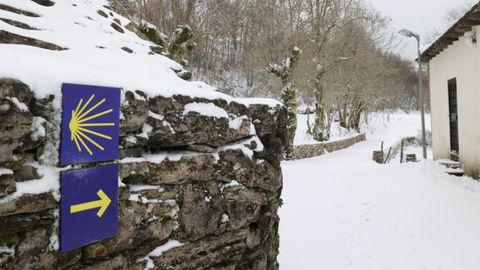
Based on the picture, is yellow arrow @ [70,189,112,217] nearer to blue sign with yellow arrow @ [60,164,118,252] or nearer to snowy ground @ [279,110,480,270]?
blue sign with yellow arrow @ [60,164,118,252]

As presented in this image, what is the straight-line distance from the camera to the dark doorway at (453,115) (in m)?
10.7

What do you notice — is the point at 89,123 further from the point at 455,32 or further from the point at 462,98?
the point at 462,98

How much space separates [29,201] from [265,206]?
240cm

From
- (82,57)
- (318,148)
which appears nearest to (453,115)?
(318,148)

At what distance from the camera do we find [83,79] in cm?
220

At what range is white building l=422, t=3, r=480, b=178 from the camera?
352 inches

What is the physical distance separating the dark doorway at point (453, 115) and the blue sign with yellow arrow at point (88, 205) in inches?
440

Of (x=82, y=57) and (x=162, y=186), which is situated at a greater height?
(x=82, y=57)

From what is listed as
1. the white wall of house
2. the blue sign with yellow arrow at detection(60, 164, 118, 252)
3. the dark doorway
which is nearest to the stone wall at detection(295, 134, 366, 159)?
the white wall of house

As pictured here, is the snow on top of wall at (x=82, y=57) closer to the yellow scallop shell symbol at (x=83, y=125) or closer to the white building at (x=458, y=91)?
the yellow scallop shell symbol at (x=83, y=125)

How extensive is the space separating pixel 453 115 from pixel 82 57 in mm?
11207

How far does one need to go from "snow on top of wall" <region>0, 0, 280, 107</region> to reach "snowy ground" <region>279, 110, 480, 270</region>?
9.71 ft

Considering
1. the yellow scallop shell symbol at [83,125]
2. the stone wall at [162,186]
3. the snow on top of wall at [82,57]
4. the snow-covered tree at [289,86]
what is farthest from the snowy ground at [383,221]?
the snow-covered tree at [289,86]

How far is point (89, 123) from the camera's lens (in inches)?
85.7
